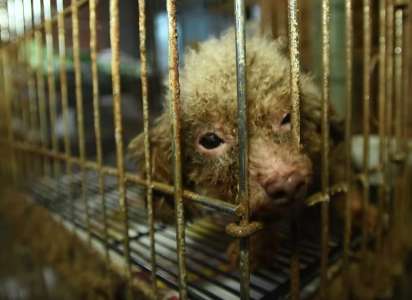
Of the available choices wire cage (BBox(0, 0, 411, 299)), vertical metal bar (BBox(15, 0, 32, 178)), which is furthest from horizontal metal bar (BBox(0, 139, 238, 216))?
vertical metal bar (BBox(15, 0, 32, 178))

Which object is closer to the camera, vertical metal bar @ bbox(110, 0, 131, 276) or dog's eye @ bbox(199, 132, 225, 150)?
vertical metal bar @ bbox(110, 0, 131, 276)

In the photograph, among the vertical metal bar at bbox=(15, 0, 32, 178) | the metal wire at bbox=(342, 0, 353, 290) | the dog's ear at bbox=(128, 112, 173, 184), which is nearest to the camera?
the metal wire at bbox=(342, 0, 353, 290)

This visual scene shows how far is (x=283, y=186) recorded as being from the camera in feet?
2.48

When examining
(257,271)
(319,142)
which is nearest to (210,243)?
(257,271)

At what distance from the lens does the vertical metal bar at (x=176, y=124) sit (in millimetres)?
706

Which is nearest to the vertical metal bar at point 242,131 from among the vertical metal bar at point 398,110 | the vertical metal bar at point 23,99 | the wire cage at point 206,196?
the wire cage at point 206,196

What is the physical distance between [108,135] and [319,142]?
2.96 feet

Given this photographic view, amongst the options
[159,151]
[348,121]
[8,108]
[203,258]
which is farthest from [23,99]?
[348,121]

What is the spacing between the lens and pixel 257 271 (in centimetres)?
105

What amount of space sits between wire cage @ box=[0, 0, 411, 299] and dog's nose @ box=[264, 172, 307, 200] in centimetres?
8

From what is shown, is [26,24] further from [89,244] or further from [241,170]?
[241,170]

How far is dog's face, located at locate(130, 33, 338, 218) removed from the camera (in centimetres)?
90

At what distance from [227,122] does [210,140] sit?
0.24 ft

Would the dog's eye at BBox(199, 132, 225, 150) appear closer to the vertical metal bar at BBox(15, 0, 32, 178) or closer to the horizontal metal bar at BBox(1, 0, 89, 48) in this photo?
the horizontal metal bar at BBox(1, 0, 89, 48)
